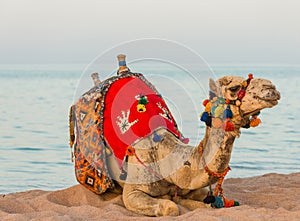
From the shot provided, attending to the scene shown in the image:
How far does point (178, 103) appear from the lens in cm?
577

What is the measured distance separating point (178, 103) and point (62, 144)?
6041 millimetres

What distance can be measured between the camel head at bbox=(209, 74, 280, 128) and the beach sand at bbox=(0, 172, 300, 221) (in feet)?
2.80

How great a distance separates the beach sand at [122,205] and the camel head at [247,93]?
85 cm

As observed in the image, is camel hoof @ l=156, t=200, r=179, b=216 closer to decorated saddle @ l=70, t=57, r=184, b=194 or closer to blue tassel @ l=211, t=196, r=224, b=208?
blue tassel @ l=211, t=196, r=224, b=208

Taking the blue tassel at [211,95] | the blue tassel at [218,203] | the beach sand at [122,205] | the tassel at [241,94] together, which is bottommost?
the beach sand at [122,205]

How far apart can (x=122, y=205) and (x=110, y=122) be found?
2.66 feet

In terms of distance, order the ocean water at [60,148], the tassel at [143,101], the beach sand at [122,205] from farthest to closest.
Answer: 1. the ocean water at [60,148]
2. the tassel at [143,101]
3. the beach sand at [122,205]

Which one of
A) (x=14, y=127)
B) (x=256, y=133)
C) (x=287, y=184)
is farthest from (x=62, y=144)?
(x=287, y=184)

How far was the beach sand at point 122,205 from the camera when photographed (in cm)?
510

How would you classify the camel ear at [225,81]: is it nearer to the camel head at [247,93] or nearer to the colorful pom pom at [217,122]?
the camel head at [247,93]

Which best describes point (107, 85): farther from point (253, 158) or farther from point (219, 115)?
point (253, 158)

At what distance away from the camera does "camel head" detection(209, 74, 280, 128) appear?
4.58 metres

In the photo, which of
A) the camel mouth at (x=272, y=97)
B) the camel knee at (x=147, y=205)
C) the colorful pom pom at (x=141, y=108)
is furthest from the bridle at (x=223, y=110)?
the colorful pom pom at (x=141, y=108)

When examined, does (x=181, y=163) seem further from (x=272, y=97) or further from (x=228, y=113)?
(x=272, y=97)
